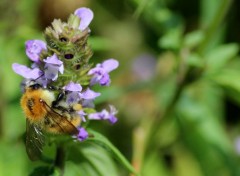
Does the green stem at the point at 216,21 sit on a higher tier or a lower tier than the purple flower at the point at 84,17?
higher

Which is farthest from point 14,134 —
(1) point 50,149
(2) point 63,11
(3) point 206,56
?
(2) point 63,11

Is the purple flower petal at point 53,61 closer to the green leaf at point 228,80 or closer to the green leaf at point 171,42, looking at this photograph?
the green leaf at point 171,42

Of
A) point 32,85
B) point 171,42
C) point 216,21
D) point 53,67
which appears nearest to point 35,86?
point 32,85

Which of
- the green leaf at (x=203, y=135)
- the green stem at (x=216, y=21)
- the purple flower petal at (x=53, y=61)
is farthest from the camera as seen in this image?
the green leaf at (x=203, y=135)

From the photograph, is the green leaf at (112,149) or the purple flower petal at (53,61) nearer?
the purple flower petal at (53,61)

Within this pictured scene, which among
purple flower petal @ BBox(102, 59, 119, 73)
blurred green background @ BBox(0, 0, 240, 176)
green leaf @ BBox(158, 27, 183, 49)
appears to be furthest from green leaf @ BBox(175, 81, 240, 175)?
purple flower petal @ BBox(102, 59, 119, 73)

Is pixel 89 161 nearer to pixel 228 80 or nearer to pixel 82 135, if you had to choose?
pixel 82 135

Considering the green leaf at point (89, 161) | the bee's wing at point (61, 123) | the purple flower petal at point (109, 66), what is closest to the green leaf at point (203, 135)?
the green leaf at point (89, 161)
